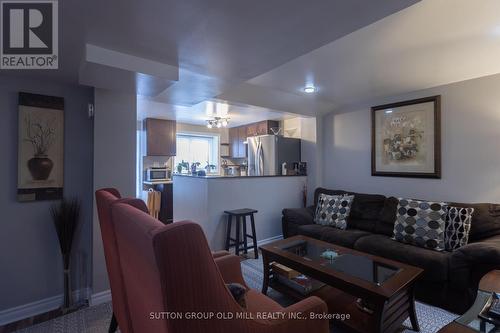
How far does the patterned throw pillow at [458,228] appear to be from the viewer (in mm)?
2451

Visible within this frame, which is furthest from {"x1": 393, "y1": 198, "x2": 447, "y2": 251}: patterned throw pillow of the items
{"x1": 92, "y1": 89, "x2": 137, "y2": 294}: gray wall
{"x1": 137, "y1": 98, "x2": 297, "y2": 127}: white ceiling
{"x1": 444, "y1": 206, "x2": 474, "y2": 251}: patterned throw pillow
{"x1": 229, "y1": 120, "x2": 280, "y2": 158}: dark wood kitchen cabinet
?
{"x1": 229, "y1": 120, "x2": 280, "y2": 158}: dark wood kitchen cabinet

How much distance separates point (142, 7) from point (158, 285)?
53.0 inches

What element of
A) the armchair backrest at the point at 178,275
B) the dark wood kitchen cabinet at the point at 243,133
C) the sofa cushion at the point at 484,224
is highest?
the dark wood kitchen cabinet at the point at 243,133

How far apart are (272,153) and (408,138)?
2056 mm

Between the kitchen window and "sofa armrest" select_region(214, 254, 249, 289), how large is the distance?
14.2 ft

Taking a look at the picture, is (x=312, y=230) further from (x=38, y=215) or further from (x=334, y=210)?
(x=38, y=215)

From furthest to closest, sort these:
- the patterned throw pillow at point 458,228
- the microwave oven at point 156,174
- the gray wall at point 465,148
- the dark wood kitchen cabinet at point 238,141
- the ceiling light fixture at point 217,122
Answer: the dark wood kitchen cabinet at point 238,141 → the microwave oven at point 156,174 → the ceiling light fixture at point 217,122 → the gray wall at point 465,148 → the patterned throw pillow at point 458,228

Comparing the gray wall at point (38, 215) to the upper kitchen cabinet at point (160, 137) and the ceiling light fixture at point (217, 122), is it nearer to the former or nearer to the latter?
the ceiling light fixture at point (217, 122)

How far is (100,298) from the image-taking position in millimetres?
2348

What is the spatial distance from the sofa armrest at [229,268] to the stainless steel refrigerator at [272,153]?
2.81 meters

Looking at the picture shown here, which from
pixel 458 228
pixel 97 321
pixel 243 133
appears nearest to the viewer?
pixel 97 321

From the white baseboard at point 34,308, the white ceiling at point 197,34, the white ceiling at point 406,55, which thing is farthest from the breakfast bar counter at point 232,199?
the white ceiling at point 197,34

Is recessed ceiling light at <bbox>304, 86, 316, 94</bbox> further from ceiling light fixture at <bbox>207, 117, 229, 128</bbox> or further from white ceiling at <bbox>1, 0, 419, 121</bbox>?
ceiling light fixture at <bbox>207, 117, 229, 128</bbox>

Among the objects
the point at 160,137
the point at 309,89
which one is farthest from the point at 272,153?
the point at 160,137
